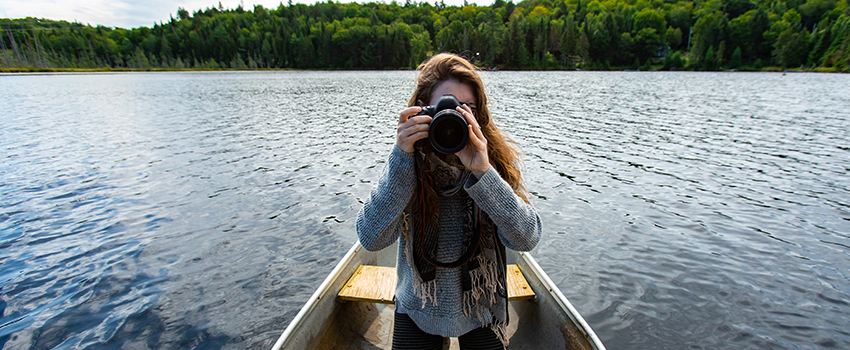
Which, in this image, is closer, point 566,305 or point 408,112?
point 408,112

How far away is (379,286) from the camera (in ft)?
12.5

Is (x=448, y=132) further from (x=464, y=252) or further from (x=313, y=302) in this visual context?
(x=313, y=302)

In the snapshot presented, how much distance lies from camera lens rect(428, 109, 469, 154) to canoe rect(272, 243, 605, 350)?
180 cm

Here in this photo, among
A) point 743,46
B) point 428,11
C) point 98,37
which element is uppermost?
point 428,11

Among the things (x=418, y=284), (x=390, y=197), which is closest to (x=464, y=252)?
(x=418, y=284)

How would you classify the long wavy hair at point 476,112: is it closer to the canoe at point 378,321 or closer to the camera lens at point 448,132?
the camera lens at point 448,132

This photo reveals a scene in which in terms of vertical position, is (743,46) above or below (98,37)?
below

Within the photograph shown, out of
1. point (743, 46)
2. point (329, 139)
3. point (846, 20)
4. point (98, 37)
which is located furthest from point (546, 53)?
point (98, 37)

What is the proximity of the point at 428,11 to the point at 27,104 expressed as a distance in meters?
152

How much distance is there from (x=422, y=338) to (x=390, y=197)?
808 millimetres

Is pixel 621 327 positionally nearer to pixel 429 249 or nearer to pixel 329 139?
pixel 429 249

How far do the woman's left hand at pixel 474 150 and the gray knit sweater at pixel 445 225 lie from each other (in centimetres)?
4

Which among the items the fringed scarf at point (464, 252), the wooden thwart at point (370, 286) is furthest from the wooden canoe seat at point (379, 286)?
the fringed scarf at point (464, 252)

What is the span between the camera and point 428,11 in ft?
533
